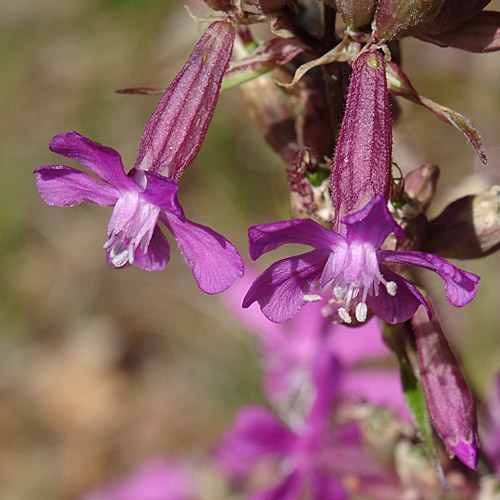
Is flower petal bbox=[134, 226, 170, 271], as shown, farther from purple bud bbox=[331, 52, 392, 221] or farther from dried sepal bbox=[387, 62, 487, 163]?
dried sepal bbox=[387, 62, 487, 163]

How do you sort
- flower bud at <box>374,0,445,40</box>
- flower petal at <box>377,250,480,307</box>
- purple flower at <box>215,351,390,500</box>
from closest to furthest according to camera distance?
flower petal at <box>377,250,480,307</box>
flower bud at <box>374,0,445,40</box>
purple flower at <box>215,351,390,500</box>

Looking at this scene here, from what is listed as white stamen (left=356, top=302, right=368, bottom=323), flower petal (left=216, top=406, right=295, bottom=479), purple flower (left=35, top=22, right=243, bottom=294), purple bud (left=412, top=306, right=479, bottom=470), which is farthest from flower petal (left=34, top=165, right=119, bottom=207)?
flower petal (left=216, top=406, right=295, bottom=479)

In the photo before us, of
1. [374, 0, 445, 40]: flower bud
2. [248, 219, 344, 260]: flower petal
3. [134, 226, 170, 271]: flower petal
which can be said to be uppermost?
[374, 0, 445, 40]: flower bud

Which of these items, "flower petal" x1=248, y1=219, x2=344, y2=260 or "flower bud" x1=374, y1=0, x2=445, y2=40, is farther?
"flower bud" x1=374, y1=0, x2=445, y2=40

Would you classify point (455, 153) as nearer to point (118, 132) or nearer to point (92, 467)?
point (118, 132)

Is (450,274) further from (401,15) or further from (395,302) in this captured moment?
(401,15)

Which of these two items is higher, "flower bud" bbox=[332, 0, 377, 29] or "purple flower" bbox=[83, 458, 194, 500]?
"flower bud" bbox=[332, 0, 377, 29]

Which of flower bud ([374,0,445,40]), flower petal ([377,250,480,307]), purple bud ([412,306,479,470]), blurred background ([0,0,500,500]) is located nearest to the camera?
flower petal ([377,250,480,307])

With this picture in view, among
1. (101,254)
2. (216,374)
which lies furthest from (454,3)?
(101,254)
